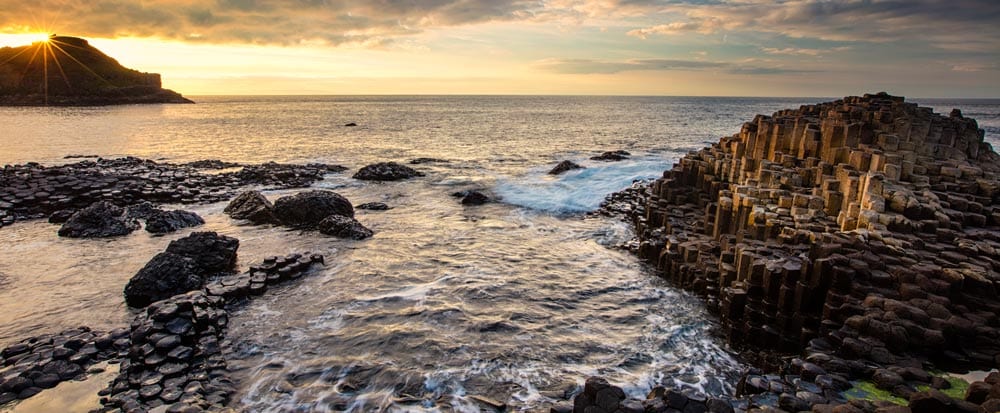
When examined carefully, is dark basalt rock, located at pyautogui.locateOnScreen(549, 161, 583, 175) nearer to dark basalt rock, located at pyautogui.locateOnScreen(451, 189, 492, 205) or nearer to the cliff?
dark basalt rock, located at pyautogui.locateOnScreen(451, 189, 492, 205)

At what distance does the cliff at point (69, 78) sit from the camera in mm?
120000

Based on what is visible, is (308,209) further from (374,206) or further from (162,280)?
(162,280)

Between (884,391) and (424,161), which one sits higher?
(884,391)

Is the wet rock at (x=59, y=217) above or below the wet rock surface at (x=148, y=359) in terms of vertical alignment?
above

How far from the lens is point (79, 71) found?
460 feet

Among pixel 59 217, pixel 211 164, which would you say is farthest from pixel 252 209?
pixel 211 164

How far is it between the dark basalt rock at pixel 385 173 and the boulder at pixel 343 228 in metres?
11.5

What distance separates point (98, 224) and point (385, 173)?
15.0 metres

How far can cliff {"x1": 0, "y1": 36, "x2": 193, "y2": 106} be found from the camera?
120000mm

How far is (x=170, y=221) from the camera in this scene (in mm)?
18297

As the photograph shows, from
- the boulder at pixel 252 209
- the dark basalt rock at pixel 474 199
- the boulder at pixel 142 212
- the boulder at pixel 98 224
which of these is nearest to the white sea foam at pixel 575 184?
the dark basalt rock at pixel 474 199

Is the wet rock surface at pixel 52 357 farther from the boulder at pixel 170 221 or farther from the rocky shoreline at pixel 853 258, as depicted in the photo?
the rocky shoreline at pixel 853 258

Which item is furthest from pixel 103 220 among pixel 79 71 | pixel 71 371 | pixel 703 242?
pixel 79 71

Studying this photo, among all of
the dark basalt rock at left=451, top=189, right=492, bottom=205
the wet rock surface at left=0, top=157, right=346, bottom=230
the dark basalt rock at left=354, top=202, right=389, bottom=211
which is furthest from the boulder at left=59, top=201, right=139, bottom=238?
the dark basalt rock at left=451, top=189, right=492, bottom=205
